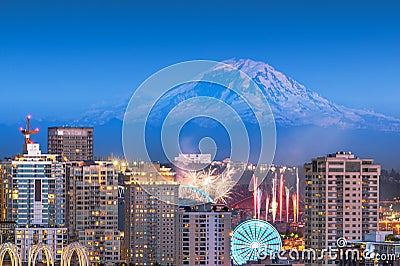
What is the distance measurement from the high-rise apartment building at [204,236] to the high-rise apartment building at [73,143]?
4.34m

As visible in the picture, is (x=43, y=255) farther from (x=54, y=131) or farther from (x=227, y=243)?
(x=54, y=131)

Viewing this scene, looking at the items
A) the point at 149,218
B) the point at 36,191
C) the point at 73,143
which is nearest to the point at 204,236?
the point at 149,218

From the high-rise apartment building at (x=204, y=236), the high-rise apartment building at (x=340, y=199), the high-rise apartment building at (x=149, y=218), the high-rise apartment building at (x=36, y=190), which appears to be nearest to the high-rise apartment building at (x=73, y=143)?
the high-rise apartment building at (x=36, y=190)

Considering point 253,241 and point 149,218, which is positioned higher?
point 149,218

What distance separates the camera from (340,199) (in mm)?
12430

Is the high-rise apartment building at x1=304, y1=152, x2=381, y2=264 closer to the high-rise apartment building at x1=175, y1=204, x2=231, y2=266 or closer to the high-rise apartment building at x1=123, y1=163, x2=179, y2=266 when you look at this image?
the high-rise apartment building at x1=175, y1=204, x2=231, y2=266

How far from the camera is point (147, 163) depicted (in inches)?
575

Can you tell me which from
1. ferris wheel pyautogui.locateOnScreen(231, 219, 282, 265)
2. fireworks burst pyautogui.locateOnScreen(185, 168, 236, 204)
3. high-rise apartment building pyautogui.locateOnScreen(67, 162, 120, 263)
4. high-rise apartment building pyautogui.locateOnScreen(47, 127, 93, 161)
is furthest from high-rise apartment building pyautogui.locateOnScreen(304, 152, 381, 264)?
high-rise apartment building pyautogui.locateOnScreen(47, 127, 93, 161)

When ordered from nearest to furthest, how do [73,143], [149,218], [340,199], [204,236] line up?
[340,199], [204,236], [149,218], [73,143]

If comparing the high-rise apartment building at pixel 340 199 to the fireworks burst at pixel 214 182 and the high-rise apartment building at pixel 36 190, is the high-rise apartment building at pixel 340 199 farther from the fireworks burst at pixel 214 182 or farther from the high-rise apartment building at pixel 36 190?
the high-rise apartment building at pixel 36 190

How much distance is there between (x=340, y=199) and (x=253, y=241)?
0.91 metres

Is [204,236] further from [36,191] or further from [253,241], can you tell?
[36,191]

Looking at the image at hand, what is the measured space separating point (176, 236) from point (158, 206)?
940mm

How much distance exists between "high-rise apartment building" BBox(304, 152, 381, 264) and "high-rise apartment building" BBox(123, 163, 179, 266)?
265 centimetres
